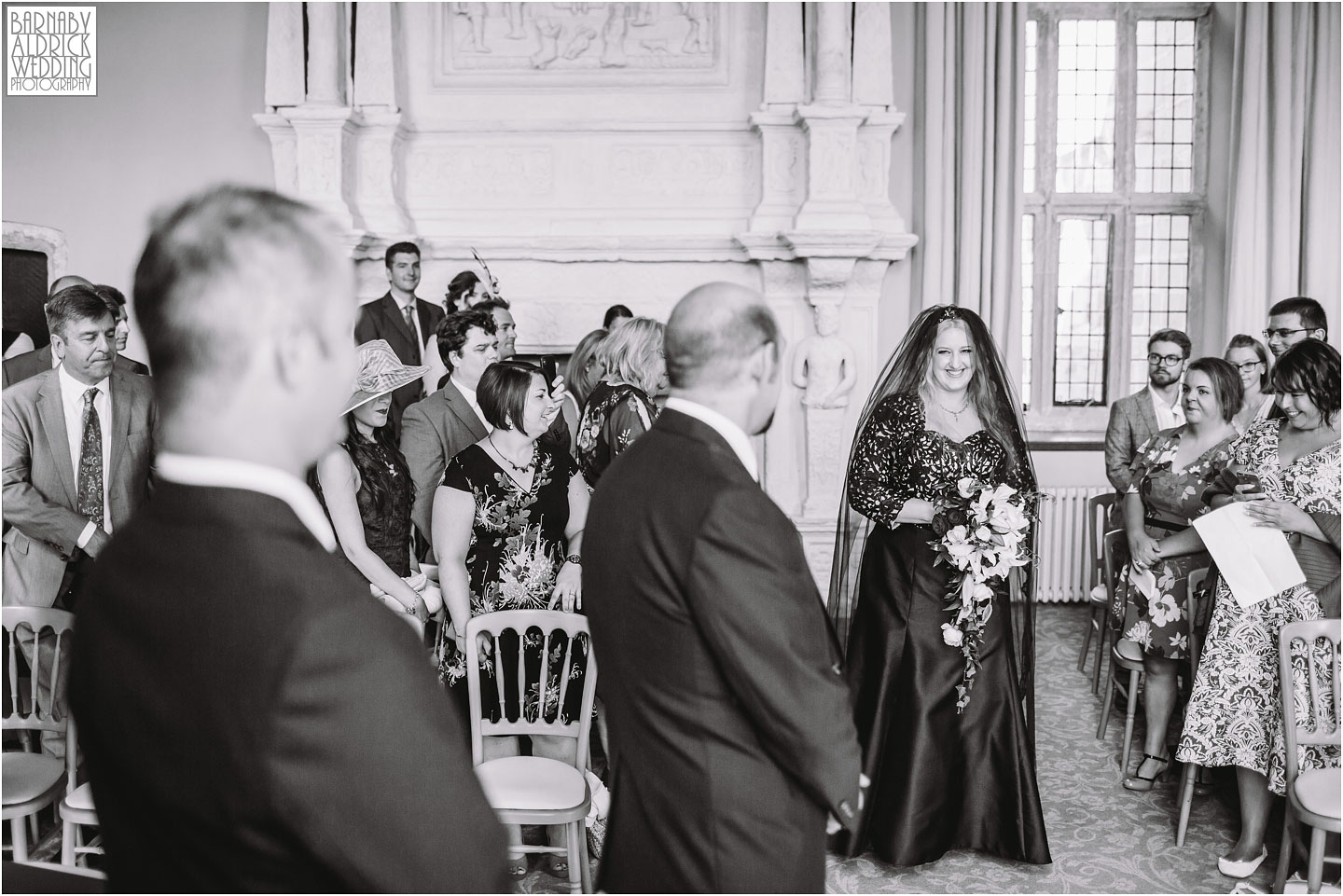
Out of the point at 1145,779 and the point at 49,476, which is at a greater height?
the point at 49,476

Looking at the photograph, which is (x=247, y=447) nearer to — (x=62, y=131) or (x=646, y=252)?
(x=646, y=252)

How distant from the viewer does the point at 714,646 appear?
1771mm

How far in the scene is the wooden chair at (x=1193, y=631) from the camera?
12.6 ft

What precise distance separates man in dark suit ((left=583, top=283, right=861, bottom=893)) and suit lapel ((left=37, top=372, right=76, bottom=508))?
A: 9.13 feet

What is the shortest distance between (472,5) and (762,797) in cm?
673

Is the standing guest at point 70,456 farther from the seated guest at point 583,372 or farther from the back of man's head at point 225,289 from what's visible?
the back of man's head at point 225,289

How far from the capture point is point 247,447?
937 mm

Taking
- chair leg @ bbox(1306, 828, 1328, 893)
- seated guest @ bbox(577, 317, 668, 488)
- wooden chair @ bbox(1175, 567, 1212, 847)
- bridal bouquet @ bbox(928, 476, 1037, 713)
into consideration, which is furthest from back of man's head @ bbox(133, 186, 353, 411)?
wooden chair @ bbox(1175, 567, 1212, 847)

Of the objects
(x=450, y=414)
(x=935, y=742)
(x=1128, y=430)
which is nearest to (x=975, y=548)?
(x=935, y=742)

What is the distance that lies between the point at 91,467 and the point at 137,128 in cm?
473

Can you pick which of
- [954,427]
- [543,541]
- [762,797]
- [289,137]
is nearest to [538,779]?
[543,541]

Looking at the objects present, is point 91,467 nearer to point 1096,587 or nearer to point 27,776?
point 27,776

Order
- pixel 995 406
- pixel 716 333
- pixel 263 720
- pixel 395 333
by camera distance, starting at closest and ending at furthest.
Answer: pixel 263 720
pixel 716 333
pixel 995 406
pixel 395 333

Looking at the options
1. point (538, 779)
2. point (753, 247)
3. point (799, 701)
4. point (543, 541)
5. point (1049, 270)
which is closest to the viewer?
point (799, 701)
